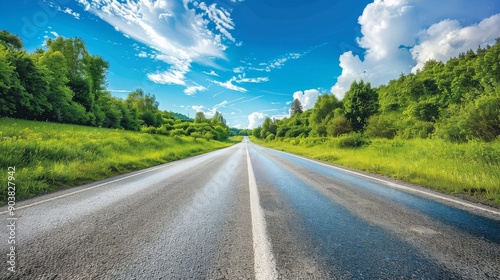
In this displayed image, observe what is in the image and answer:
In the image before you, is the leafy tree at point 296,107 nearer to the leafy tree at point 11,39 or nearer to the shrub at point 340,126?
the shrub at point 340,126

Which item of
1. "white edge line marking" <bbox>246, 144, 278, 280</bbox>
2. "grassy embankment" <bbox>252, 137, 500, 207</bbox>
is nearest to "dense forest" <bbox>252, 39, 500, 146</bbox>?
"grassy embankment" <bbox>252, 137, 500, 207</bbox>

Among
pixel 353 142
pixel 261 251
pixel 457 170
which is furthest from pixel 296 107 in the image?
pixel 261 251

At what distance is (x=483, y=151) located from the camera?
7961 mm

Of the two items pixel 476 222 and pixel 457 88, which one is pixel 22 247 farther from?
pixel 457 88

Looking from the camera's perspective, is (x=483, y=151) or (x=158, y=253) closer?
(x=158, y=253)

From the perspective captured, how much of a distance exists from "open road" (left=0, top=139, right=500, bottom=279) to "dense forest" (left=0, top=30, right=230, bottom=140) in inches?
1042

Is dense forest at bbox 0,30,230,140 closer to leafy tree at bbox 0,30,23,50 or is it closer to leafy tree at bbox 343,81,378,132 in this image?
leafy tree at bbox 0,30,23,50

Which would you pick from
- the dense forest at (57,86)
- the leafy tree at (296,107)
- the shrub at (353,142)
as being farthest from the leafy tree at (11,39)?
the leafy tree at (296,107)

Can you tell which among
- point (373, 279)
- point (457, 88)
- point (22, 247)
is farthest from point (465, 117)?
point (457, 88)

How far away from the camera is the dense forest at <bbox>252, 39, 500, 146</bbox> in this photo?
38.8 ft

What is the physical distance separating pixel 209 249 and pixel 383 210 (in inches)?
129

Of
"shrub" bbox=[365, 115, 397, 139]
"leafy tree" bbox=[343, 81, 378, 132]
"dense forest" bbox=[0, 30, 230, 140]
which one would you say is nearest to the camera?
"dense forest" bbox=[0, 30, 230, 140]

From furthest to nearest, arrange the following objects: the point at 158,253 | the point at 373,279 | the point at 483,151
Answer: the point at 483,151 → the point at 158,253 → the point at 373,279

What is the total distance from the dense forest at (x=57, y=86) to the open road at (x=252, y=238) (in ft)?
86.9
